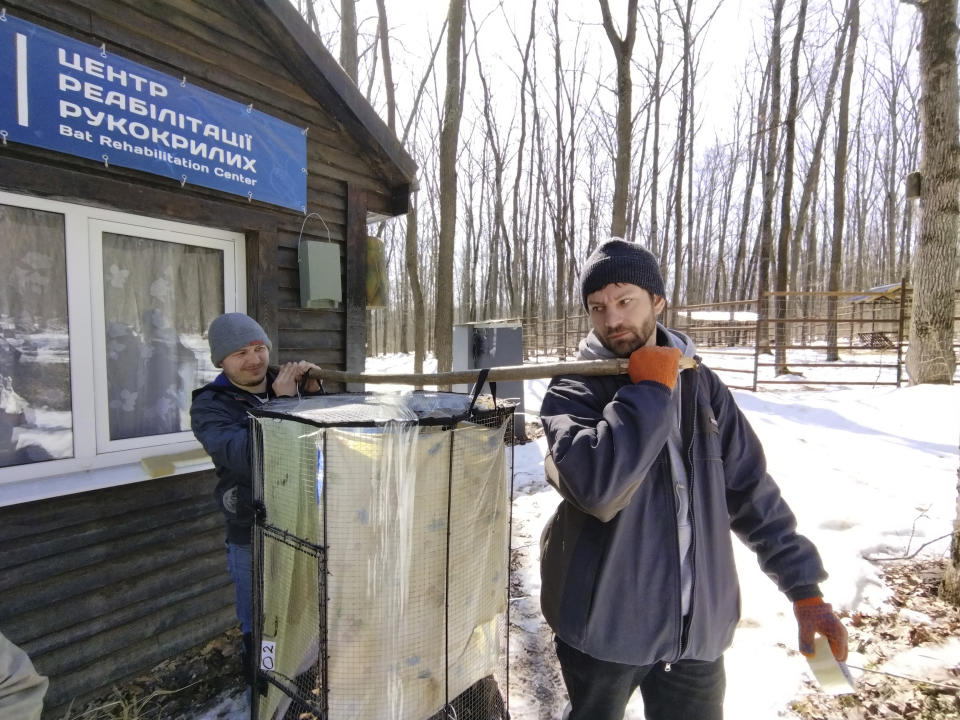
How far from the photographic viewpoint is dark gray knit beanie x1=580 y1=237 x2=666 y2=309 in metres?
1.36

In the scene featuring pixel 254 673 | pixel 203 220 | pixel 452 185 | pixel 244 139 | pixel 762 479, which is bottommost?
pixel 254 673

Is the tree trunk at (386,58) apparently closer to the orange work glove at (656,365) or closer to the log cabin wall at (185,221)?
the log cabin wall at (185,221)

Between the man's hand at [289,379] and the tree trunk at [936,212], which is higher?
the tree trunk at [936,212]

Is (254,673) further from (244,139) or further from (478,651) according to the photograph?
(244,139)

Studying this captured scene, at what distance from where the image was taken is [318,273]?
325 centimetres

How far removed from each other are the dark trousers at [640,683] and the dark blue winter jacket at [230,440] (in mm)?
1270

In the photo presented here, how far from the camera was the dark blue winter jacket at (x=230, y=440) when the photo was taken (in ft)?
5.77

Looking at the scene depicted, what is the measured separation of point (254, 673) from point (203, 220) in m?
2.34

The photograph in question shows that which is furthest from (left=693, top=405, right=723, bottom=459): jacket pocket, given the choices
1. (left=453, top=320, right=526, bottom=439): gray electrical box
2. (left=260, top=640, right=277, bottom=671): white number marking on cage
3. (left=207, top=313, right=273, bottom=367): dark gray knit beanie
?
(left=453, top=320, right=526, bottom=439): gray electrical box

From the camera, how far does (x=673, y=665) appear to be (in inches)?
55.2

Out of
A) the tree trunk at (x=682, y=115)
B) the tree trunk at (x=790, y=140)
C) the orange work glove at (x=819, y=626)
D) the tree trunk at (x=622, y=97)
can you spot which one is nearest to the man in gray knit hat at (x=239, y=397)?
the orange work glove at (x=819, y=626)

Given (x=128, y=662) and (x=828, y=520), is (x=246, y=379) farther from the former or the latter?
(x=828, y=520)

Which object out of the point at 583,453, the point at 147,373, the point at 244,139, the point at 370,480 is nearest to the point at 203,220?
the point at 244,139

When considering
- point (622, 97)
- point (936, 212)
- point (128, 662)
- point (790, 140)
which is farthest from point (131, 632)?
point (790, 140)
